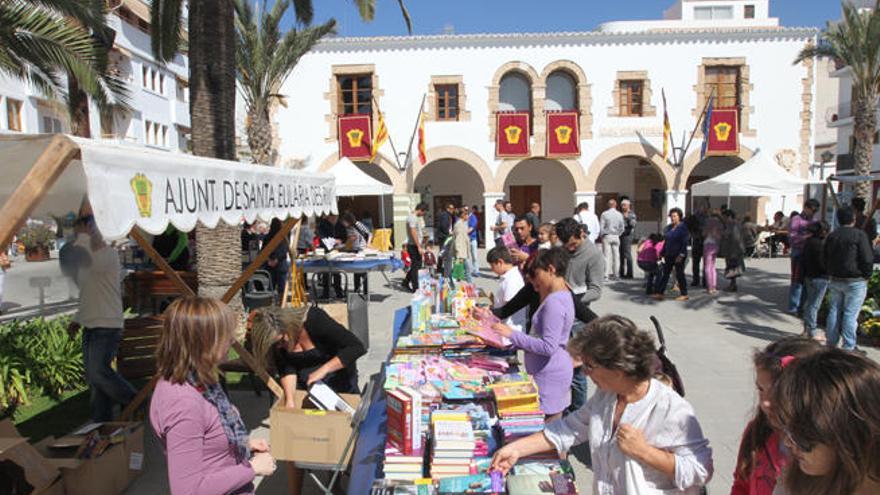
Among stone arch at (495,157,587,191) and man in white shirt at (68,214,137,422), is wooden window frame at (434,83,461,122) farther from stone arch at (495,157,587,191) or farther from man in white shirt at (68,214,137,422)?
man in white shirt at (68,214,137,422)

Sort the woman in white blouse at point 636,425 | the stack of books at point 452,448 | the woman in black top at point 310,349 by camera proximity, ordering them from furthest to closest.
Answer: the woman in black top at point 310,349 < the stack of books at point 452,448 < the woman in white blouse at point 636,425

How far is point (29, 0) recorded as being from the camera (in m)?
7.54

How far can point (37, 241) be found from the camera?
1767 centimetres

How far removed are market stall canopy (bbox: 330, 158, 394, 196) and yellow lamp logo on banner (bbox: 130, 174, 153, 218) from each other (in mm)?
10420

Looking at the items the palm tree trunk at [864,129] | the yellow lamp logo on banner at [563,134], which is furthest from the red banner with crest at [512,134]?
the palm tree trunk at [864,129]

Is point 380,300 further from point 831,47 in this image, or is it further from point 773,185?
point 831,47

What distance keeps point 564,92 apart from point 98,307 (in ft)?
59.4

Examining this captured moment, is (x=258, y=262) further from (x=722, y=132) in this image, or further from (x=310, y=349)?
(x=722, y=132)

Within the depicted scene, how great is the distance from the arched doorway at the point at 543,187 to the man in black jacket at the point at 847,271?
16484 mm

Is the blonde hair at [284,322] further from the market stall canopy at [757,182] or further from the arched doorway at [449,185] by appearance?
the arched doorway at [449,185]

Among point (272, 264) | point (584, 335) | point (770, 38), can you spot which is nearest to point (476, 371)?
point (584, 335)

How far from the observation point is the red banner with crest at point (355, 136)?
1891 centimetres

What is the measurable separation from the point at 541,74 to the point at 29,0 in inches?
598

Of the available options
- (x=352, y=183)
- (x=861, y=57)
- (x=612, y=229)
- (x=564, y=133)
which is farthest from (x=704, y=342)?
(x=861, y=57)
